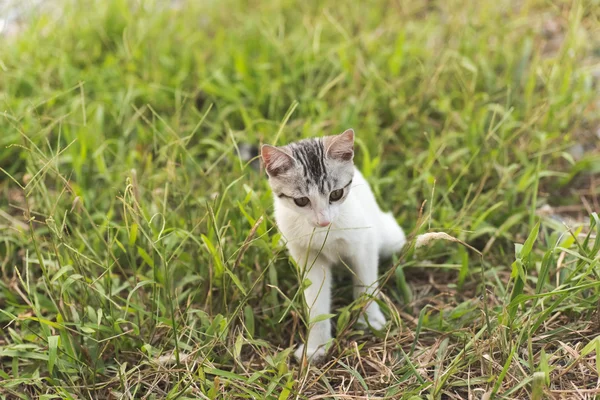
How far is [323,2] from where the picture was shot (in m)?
4.96

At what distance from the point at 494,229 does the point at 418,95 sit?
3.94 ft

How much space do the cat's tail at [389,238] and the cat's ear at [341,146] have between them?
0.59 meters

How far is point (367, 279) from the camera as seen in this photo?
2.56m

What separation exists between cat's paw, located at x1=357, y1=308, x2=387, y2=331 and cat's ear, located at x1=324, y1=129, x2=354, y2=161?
0.77 metres

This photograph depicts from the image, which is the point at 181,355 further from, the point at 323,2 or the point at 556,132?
the point at 323,2

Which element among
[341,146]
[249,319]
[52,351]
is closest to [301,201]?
[341,146]

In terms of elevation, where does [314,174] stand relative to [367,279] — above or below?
above

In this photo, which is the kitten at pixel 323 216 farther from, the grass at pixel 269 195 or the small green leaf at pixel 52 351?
the small green leaf at pixel 52 351

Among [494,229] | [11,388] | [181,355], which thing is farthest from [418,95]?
[11,388]

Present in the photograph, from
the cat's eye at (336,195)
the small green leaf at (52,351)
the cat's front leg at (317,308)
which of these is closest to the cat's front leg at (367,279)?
the cat's front leg at (317,308)

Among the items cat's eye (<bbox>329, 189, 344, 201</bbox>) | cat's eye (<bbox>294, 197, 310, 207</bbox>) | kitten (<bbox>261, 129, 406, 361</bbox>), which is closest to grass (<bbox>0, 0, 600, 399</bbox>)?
kitten (<bbox>261, 129, 406, 361</bbox>)

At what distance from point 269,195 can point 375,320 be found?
81 cm

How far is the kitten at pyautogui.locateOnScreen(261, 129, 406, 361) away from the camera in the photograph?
2236 mm

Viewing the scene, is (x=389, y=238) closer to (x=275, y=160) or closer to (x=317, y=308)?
(x=317, y=308)
